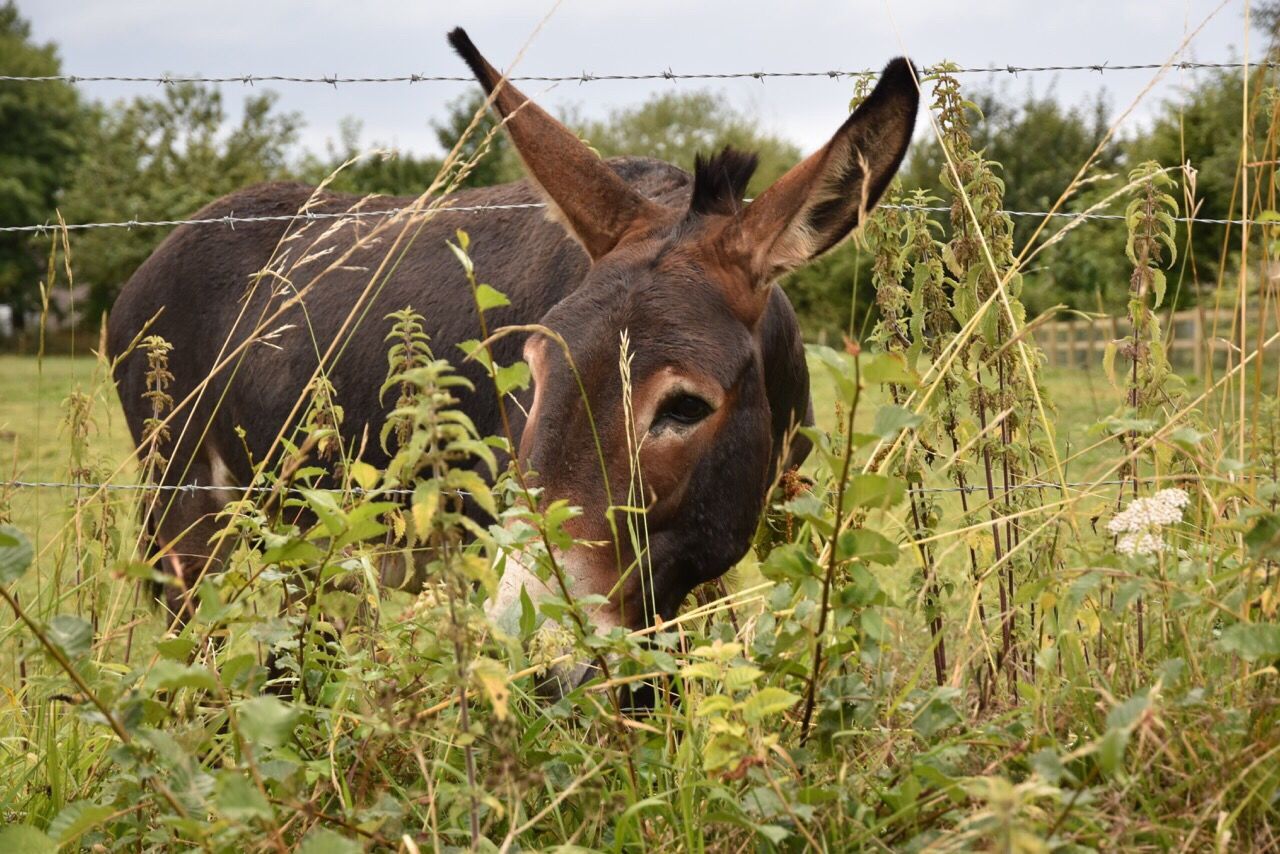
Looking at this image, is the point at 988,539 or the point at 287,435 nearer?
the point at 988,539

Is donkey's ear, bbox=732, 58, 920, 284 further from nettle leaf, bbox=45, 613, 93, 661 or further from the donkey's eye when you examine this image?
nettle leaf, bbox=45, 613, 93, 661

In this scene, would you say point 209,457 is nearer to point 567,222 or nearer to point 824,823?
point 567,222

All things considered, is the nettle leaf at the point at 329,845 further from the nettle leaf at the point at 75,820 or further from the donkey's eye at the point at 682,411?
the donkey's eye at the point at 682,411

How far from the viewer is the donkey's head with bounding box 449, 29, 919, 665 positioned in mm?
2953

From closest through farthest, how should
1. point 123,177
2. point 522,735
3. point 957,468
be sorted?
point 522,735
point 957,468
point 123,177

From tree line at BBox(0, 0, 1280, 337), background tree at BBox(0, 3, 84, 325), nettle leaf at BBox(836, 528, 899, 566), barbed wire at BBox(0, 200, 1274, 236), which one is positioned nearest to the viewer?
nettle leaf at BBox(836, 528, 899, 566)

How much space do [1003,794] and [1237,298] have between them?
2.21 m

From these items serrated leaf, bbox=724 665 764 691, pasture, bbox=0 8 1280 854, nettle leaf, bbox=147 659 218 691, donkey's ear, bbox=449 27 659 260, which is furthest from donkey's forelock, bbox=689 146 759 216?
nettle leaf, bbox=147 659 218 691

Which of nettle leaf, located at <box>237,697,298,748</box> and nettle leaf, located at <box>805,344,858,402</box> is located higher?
nettle leaf, located at <box>805,344,858,402</box>

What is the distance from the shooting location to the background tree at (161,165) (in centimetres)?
3938

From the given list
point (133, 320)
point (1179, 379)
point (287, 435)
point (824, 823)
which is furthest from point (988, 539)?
point (133, 320)

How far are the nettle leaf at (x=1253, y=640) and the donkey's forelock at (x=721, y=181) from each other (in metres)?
2.00

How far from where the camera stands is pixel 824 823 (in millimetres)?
2012

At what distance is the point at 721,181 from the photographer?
3.56 m
